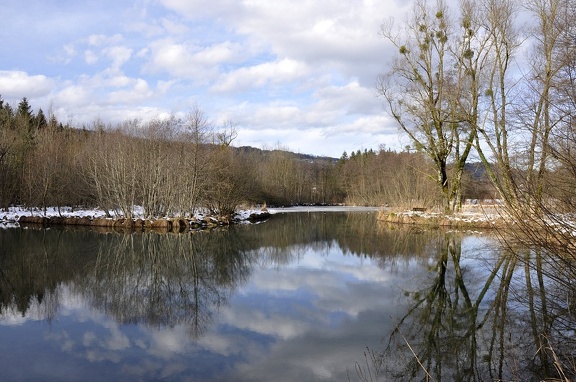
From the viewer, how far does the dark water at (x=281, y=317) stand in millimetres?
5488

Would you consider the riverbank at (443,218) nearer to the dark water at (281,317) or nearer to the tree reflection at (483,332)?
the dark water at (281,317)

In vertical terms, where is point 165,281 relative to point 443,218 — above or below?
Answer: below

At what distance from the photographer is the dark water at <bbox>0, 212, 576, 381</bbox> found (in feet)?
18.0

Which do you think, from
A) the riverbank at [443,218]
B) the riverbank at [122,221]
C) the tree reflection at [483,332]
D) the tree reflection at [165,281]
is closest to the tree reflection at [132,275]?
the tree reflection at [165,281]

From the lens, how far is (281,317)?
25.6 feet

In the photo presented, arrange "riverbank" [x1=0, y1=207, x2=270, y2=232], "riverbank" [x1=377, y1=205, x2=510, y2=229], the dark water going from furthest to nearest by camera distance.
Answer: "riverbank" [x1=0, y1=207, x2=270, y2=232], "riverbank" [x1=377, y1=205, x2=510, y2=229], the dark water

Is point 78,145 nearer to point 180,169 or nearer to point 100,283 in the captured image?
point 180,169

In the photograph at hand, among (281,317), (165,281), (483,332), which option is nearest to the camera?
(483,332)

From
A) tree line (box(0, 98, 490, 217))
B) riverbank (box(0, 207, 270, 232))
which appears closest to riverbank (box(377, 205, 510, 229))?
tree line (box(0, 98, 490, 217))

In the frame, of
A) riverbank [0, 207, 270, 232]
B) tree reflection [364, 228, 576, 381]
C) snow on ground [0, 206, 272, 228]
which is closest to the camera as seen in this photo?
tree reflection [364, 228, 576, 381]

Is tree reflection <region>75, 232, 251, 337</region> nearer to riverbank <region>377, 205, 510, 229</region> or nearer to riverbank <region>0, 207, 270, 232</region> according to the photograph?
riverbank <region>0, 207, 270, 232</region>

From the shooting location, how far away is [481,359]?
18.5 feet

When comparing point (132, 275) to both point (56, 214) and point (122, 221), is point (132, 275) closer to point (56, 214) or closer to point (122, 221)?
point (122, 221)

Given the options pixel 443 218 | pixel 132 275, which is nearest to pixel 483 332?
pixel 132 275
